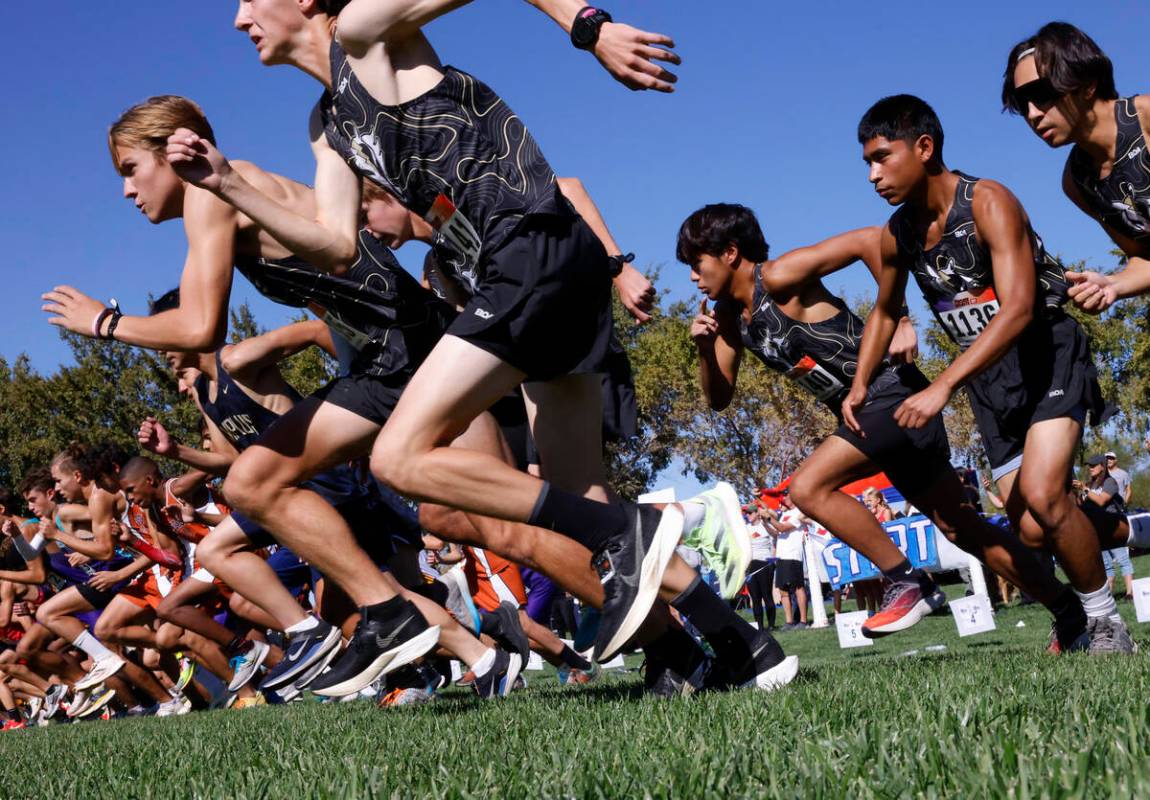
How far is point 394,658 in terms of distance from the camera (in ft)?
13.1

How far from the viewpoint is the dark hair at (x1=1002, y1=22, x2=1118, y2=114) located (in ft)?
15.7

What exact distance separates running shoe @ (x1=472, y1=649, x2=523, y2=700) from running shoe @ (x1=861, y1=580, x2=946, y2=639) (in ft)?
5.62

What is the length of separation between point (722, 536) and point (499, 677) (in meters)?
5.75

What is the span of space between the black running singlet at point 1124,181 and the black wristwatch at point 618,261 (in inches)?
85.7

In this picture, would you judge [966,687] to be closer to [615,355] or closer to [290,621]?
[615,355]

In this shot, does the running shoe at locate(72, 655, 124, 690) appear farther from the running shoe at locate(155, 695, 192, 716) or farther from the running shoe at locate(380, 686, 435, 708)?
the running shoe at locate(380, 686, 435, 708)

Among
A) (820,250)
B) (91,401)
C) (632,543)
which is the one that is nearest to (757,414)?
(91,401)

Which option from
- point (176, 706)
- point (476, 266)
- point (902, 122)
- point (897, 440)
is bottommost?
point (176, 706)

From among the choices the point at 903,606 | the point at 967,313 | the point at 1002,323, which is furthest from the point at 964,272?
the point at 903,606

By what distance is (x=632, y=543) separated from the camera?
3.62m

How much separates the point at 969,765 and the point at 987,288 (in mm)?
3830

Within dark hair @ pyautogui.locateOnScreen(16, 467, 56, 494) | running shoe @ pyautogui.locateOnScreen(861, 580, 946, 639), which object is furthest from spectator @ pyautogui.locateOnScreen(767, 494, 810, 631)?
running shoe @ pyautogui.locateOnScreen(861, 580, 946, 639)

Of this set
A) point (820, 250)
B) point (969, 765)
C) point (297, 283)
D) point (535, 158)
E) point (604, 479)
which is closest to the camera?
point (969, 765)

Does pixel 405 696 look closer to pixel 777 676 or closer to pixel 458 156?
pixel 777 676
